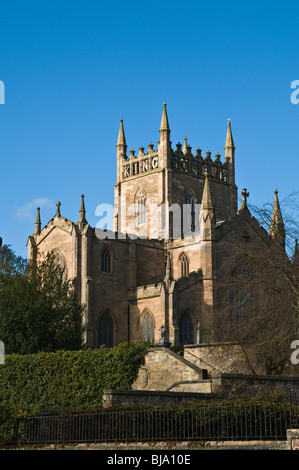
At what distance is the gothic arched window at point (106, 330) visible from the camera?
62531mm

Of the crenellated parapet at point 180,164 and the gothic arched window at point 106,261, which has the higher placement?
the crenellated parapet at point 180,164

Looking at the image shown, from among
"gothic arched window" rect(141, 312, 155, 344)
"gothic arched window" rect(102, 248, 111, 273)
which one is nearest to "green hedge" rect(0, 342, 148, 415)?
"gothic arched window" rect(141, 312, 155, 344)

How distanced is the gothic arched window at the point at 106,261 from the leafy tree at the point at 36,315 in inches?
547

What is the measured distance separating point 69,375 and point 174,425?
13.0 m

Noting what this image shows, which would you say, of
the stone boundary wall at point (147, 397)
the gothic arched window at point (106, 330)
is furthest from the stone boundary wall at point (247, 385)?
the gothic arched window at point (106, 330)

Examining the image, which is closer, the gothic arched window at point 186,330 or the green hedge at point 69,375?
the green hedge at point 69,375

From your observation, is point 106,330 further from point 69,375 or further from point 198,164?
point 69,375

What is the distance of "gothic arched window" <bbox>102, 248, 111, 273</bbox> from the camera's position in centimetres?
6419

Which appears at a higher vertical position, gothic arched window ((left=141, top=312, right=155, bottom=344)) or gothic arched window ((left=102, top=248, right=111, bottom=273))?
gothic arched window ((left=102, top=248, right=111, bottom=273))

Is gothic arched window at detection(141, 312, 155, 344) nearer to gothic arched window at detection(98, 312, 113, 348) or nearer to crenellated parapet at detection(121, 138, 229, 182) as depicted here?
gothic arched window at detection(98, 312, 113, 348)

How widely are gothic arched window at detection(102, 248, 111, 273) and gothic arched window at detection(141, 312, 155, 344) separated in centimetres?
489

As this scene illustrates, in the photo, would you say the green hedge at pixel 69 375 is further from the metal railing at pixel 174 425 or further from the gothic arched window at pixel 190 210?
the gothic arched window at pixel 190 210
